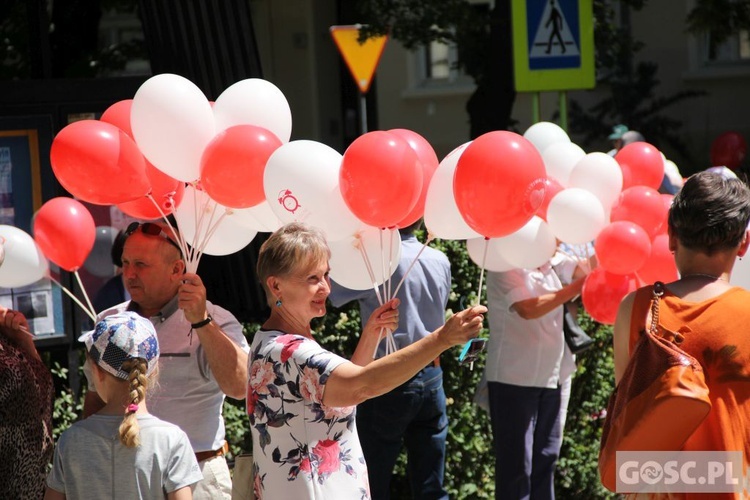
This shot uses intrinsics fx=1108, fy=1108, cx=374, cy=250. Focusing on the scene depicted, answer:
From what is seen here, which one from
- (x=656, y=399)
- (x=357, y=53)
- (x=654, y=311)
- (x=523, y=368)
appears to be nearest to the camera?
(x=656, y=399)

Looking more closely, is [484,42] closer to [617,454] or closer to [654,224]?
[654,224]

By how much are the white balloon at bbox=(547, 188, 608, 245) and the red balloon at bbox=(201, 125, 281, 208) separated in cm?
145

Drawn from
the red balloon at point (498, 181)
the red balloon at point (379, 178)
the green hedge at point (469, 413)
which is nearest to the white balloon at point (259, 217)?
the red balloon at point (379, 178)

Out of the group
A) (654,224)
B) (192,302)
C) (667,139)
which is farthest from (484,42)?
(192,302)

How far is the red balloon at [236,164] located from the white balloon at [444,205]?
1.98 ft

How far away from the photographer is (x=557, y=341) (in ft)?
18.4

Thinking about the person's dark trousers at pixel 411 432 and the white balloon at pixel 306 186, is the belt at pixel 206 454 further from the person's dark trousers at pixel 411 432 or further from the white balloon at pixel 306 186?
the person's dark trousers at pixel 411 432

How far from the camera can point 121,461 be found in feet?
10.3

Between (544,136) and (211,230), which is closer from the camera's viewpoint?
(211,230)

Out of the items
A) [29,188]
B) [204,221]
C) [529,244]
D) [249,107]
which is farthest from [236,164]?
[29,188]

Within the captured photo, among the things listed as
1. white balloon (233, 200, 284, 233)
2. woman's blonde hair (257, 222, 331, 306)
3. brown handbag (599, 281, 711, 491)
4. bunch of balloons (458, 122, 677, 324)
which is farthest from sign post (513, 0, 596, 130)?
brown handbag (599, 281, 711, 491)

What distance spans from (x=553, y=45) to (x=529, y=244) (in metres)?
3.00

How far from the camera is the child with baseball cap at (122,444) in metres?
3.13

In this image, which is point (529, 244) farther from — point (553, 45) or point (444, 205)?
point (553, 45)
